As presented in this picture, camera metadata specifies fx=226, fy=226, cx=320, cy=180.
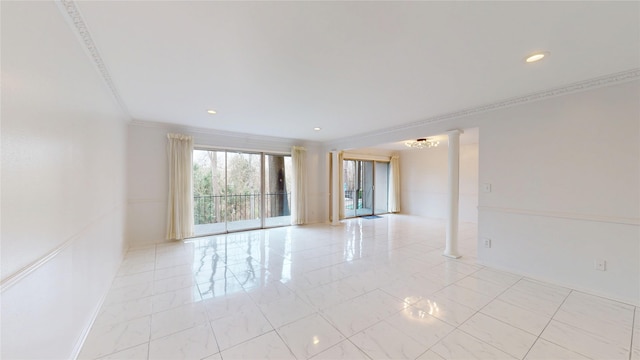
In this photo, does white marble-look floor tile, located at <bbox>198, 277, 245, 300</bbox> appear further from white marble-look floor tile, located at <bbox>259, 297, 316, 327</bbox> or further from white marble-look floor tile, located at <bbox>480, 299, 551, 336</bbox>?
white marble-look floor tile, located at <bbox>480, 299, 551, 336</bbox>

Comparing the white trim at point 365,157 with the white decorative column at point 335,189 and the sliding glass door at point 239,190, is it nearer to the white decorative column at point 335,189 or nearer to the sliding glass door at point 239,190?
the white decorative column at point 335,189

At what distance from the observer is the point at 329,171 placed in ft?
21.7

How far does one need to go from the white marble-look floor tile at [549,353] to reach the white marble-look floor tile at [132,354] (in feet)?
9.06

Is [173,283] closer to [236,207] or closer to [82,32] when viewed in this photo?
[82,32]

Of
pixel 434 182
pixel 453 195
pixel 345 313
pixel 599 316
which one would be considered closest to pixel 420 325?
pixel 345 313

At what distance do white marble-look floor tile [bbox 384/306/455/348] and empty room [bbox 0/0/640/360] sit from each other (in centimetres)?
2

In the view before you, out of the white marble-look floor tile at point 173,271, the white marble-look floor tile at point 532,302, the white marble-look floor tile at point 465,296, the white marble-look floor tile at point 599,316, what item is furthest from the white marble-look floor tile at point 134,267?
the white marble-look floor tile at point 599,316

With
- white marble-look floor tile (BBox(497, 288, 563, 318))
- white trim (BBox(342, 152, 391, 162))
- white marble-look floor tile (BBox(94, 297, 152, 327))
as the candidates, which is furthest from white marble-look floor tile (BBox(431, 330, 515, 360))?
white trim (BBox(342, 152, 391, 162))

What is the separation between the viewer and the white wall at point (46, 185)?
95 centimetres

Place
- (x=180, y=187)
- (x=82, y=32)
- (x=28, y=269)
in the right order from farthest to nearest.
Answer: (x=180, y=187) < (x=82, y=32) < (x=28, y=269)

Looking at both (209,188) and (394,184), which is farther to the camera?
(394,184)

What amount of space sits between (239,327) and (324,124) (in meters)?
3.48

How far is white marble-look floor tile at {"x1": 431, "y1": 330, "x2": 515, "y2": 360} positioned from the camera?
1.62 m

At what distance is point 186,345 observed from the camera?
5.73ft
